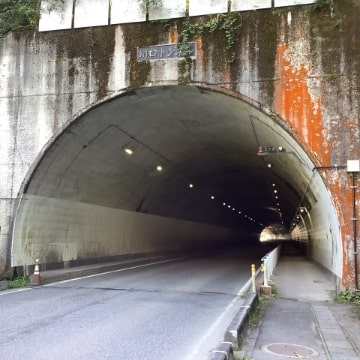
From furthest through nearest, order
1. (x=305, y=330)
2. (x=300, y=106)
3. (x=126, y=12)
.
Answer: (x=126, y=12) < (x=300, y=106) < (x=305, y=330)

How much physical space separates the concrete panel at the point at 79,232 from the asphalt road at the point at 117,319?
176 centimetres

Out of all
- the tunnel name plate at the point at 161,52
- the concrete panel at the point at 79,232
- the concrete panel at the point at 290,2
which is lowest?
the concrete panel at the point at 79,232

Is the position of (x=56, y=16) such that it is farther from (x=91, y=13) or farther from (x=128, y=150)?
(x=128, y=150)

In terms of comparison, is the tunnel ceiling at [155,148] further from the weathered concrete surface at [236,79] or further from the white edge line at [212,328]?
the white edge line at [212,328]

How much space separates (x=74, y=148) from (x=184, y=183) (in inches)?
497

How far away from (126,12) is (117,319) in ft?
28.9

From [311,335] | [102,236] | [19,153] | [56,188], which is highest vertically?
[19,153]

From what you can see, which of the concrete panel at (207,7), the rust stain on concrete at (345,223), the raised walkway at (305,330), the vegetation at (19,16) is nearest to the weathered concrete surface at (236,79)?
the rust stain on concrete at (345,223)

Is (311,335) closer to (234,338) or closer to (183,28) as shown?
(234,338)

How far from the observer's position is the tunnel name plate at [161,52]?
1266 centimetres

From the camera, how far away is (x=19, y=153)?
14039mm

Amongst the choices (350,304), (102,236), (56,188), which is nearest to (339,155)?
(350,304)

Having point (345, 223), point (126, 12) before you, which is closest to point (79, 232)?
point (126, 12)

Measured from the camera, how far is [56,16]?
14062 mm
